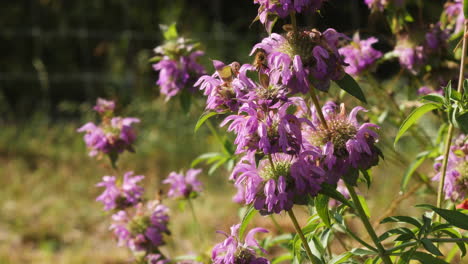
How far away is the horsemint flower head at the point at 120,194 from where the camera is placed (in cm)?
173

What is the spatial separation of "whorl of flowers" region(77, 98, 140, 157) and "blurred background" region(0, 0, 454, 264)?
11 cm

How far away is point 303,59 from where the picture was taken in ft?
3.30

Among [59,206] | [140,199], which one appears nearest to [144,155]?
[59,206]

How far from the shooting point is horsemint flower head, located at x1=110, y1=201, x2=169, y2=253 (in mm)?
1700

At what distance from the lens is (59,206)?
12.0ft

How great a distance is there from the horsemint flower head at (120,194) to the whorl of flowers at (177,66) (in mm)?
280

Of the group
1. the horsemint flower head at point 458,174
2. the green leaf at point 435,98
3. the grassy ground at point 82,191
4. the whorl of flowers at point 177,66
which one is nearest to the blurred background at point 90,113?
the grassy ground at point 82,191

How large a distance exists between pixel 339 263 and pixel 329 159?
0.24m

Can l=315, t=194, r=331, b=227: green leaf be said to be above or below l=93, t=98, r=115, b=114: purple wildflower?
below

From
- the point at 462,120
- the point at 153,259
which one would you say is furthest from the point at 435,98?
the point at 153,259

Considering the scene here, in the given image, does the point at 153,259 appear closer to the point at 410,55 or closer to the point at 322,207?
the point at 322,207

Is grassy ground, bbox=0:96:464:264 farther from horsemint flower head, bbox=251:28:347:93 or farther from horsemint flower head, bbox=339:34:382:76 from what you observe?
horsemint flower head, bbox=251:28:347:93

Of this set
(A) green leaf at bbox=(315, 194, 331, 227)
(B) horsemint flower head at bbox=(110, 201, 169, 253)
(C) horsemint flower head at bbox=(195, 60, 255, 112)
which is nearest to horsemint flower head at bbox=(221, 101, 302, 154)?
(C) horsemint flower head at bbox=(195, 60, 255, 112)

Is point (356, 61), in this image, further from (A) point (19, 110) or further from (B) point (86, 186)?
(A) point (19, 110)
